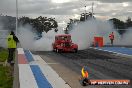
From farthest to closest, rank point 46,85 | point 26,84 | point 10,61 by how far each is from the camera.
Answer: point 10,61, point 46,85, point 26,84

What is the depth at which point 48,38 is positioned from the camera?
50594 mm

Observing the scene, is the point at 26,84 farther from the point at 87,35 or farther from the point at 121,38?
the point at 121,38

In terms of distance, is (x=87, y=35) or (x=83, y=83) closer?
(x=83, y=83)

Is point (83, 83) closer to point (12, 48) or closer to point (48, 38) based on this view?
point (12, 48)

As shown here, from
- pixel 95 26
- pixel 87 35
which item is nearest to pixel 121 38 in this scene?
pixel 95 26

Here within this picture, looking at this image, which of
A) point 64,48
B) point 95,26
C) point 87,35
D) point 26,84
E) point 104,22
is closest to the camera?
point 26,84

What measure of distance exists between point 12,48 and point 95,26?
36.6 m

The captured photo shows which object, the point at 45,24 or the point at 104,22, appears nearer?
the point at 104,22

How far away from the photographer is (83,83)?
Answer: 1320cm

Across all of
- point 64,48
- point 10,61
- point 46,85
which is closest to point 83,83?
point 46,85

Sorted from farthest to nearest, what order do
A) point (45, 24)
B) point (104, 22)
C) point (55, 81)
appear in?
point (45, 24) < point (104, 22) < point (55, 81)

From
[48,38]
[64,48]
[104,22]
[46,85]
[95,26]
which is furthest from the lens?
[104,22]

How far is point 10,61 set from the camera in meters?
23.4

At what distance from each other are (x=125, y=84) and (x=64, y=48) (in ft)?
81.6
